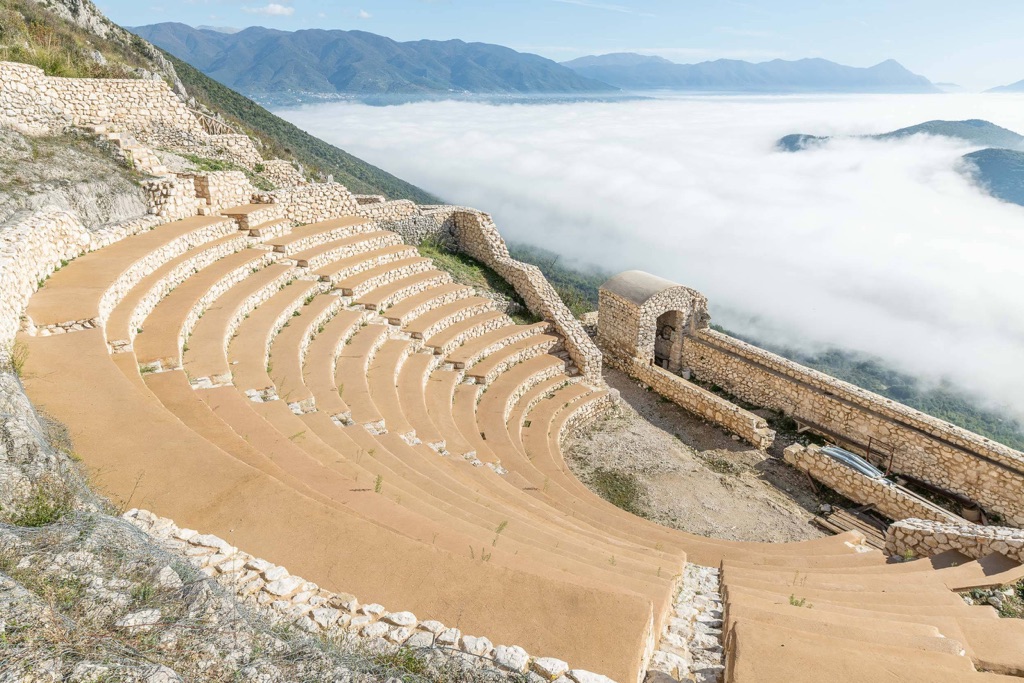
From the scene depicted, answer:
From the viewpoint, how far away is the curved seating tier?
416 centimetres

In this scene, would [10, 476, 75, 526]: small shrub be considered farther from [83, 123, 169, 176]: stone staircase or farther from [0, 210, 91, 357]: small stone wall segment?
[83, 123, 169, 176]: stone staircase

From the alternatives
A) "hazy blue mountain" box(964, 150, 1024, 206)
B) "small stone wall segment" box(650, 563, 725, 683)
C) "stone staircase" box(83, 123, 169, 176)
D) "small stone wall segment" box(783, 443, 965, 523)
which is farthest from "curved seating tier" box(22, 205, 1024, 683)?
"hazy blue mountain" box(964, 150, 1024, 206)

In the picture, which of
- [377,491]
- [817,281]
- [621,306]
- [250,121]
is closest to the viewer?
[377,491]

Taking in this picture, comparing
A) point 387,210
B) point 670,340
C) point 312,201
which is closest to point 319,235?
point 312,201

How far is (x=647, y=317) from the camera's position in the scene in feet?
56.3

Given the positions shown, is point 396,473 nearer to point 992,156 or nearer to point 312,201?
point 312,201

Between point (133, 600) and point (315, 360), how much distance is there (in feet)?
24.6

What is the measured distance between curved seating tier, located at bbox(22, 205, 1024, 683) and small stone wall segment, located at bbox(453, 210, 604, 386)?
1.65 metres

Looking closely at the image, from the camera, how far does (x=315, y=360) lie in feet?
34.1

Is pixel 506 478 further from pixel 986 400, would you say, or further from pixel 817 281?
pixel 817 281

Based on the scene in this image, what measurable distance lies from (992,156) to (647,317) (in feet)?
538

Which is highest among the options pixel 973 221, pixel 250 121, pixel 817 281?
pixel 250 121

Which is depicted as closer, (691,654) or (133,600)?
(133,600)

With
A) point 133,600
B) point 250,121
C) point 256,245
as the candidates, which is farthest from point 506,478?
point 250,121
